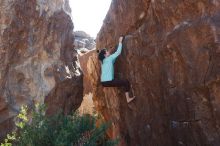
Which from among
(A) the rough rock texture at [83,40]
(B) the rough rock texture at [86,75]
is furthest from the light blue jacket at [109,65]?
(A) the rough rock texture at [83,40]

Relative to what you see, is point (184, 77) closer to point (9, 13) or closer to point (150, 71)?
point (150, 71)

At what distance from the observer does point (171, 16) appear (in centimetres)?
873

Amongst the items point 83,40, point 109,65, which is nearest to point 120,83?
point 109,65

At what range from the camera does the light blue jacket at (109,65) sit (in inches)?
392

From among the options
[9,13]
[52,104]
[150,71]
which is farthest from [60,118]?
[9,13]

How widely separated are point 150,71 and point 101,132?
1877mm

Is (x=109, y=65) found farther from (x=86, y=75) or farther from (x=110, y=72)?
(x=86, y=75)

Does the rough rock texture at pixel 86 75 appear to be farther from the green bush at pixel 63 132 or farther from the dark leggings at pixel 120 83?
the green bush at pixel 63 132

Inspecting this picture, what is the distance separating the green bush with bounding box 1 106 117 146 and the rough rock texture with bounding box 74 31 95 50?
1748 cm

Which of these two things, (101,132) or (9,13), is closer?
(101,132)

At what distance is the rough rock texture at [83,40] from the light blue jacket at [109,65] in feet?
51.0

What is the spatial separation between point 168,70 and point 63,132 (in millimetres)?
2261

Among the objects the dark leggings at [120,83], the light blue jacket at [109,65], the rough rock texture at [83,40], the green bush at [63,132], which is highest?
the rough rock texture at [83,40]

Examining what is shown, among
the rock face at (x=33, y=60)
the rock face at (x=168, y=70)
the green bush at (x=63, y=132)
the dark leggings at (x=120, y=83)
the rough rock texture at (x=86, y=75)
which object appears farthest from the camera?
the rough rock texture at (x=86, y=75)
